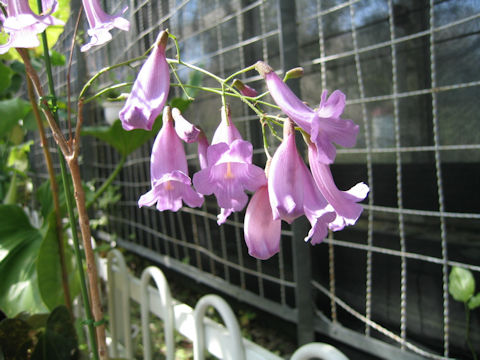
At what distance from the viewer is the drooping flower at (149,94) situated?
1.26 feet

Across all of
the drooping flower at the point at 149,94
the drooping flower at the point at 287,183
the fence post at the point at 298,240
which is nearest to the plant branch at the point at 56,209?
the drooping flower at the point at 149,94

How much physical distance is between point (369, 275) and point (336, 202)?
1459mm

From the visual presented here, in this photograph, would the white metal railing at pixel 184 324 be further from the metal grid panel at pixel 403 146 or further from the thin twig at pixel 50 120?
the metal grid panel at pixel 403 146

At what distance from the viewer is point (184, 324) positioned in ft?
3.75

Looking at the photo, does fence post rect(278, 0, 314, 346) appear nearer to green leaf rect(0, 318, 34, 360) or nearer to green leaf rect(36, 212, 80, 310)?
green leaf rect(36, 212, 80, 310)

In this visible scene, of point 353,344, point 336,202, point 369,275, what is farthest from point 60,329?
point 369,275

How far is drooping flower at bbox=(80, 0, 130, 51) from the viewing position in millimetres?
478

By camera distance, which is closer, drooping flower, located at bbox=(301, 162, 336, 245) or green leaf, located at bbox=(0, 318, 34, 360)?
drooping flower, located at bbox=(301, 162, 336, 245)

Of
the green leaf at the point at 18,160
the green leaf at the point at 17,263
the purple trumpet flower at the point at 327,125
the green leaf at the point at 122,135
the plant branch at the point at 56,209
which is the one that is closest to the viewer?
the purple trumpet flower at the point at 327,125

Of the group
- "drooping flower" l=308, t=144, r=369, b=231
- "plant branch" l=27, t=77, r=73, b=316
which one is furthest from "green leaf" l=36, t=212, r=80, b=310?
"drooping flower" l=308, t=144, r=369, b=231

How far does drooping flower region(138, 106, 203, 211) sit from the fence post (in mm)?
1083

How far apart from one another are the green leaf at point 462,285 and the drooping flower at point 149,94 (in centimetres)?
133

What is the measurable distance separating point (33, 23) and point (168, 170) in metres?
0.23

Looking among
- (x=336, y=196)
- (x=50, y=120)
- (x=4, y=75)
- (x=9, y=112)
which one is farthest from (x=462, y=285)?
(x=4, y=75)
